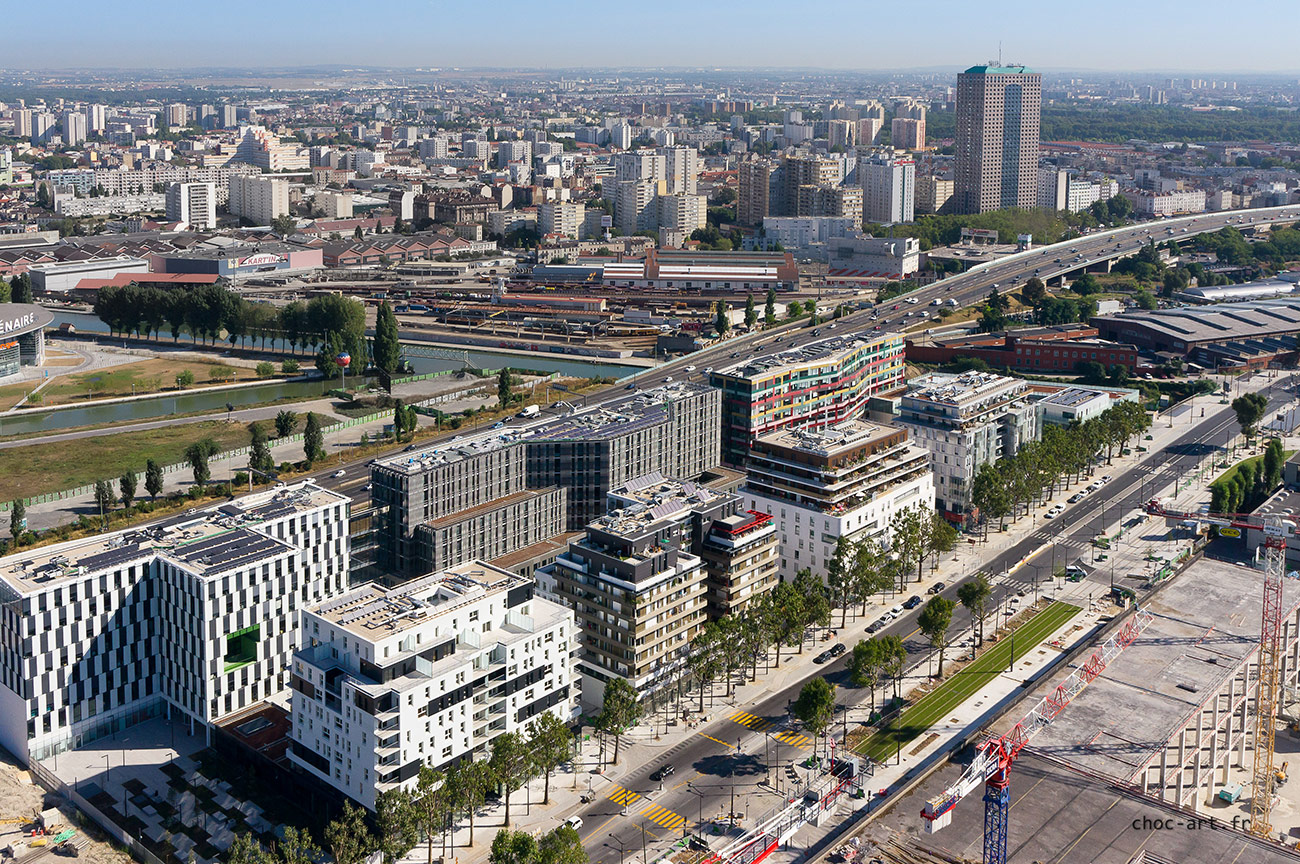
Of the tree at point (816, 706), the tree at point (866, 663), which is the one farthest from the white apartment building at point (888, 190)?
the tree at point (816, 706)

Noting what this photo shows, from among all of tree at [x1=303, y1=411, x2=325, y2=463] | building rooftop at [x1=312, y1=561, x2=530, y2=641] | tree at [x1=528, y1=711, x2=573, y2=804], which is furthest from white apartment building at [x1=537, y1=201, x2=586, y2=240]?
tree at [x1=528, y1=711, x2=573, y2=804]

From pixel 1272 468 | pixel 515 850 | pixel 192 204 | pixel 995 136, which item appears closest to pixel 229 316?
pixel 192 204

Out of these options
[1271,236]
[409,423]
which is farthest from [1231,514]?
[1271,236]

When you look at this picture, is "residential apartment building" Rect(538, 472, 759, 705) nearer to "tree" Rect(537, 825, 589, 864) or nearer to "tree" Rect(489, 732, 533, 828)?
"tree" Rect(489, 732, 533, 828)

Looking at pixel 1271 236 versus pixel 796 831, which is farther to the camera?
pixel 1271 236

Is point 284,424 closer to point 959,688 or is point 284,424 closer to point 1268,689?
point 959,688

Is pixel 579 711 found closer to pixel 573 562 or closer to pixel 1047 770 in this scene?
pixel 573 562

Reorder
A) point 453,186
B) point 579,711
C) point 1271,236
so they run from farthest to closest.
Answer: point 453,186 → point 1271,236 → point 579,711
